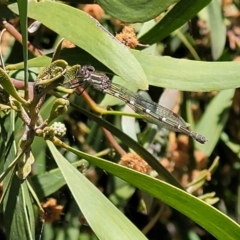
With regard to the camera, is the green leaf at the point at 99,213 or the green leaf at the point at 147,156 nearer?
the green leaf at the point at 99,213

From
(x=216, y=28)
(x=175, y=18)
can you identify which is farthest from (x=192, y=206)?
(x=216, y=28)

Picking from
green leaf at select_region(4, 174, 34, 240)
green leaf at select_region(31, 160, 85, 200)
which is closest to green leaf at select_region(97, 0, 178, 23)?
green leaf at select_region(4, 174, 34, 240)

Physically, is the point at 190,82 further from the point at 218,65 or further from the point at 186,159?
the point at 186,159

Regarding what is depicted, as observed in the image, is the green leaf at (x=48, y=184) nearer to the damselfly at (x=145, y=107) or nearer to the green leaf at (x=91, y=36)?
the damselfly at (x=145, y=107)

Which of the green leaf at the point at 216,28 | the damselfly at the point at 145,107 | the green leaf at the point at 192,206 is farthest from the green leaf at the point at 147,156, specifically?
the green leaf at the point at 216,28

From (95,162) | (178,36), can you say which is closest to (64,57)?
(95,162)

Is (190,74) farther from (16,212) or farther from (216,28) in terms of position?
(216,28)
